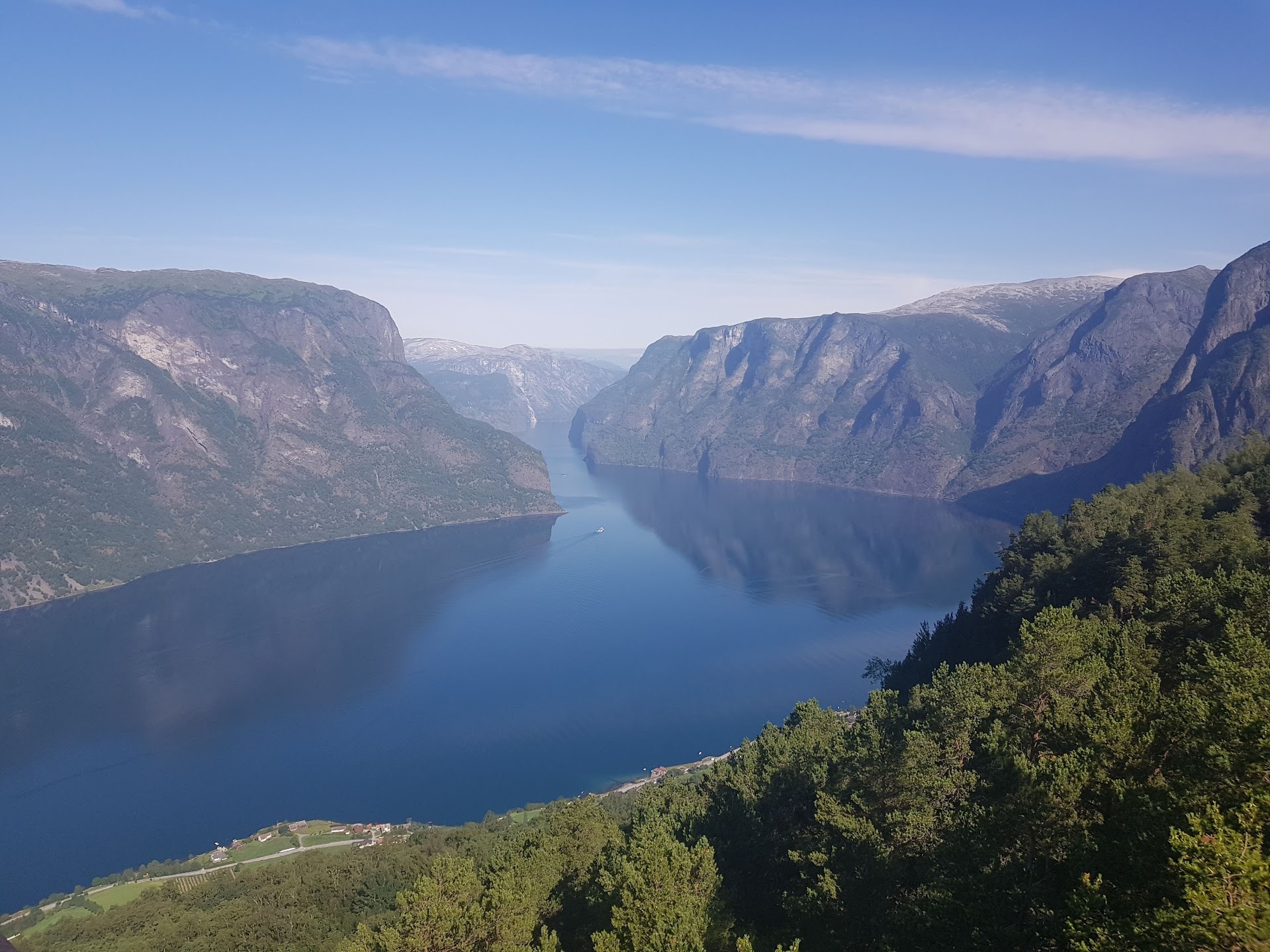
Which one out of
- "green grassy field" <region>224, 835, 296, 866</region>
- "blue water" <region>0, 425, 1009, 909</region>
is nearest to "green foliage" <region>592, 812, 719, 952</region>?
"green grassy field" <region>224, 835, 296, 866</region>

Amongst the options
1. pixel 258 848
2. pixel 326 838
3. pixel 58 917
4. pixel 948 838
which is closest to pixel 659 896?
pixel 948 838

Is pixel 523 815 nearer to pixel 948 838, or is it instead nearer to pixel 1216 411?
pixel 948 838

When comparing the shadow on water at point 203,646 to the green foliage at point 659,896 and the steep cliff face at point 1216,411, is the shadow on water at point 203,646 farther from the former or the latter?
the steep cliff face at point 1216,411

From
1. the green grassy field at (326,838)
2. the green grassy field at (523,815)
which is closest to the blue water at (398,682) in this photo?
the green grassy field at (523,815)

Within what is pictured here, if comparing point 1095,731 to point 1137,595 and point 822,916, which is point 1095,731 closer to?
point 822,916

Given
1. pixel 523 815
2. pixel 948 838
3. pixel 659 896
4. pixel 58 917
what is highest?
pixel 948 838
